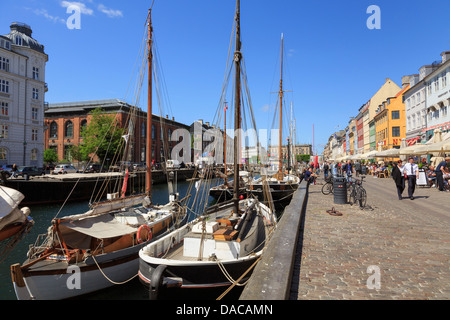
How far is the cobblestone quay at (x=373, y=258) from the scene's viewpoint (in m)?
4.29

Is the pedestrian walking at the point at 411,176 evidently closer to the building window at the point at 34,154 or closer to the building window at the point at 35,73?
the building window at the point at 34,154

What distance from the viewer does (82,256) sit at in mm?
7930

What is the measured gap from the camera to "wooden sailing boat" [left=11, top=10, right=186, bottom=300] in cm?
715

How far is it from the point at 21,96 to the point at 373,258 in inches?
1975

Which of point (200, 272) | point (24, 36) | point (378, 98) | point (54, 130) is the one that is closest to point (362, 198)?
point (200, 272)

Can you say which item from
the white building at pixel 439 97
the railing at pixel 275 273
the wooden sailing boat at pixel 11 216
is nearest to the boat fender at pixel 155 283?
the railing at pixel 275 273

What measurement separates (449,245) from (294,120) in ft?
126

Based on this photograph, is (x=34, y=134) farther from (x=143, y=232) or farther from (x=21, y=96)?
(x=143, y=232)

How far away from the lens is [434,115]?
31.6 metres

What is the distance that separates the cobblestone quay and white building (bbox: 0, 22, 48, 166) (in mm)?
44885

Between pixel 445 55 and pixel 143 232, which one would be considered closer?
pixel 143 232

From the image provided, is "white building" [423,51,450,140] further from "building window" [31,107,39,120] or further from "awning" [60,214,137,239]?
"building window" [31,107,39,120]

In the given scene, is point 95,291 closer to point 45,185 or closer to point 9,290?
point 9,290

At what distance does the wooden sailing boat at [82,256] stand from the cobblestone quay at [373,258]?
18.7ft
